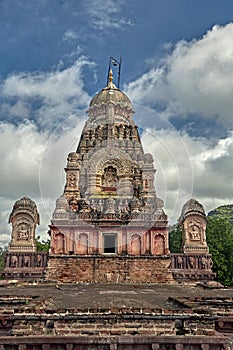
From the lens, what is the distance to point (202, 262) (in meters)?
23.3

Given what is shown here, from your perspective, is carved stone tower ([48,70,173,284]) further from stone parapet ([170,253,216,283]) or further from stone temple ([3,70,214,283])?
stone parapet ([170,253,216,283])

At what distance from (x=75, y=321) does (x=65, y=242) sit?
568 inches

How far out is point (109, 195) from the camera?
25031 millimetres

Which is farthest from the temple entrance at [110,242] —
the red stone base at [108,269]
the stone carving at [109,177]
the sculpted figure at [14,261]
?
the sculpted figure at [14,261]

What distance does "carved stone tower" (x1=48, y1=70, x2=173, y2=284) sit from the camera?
74.3 ft

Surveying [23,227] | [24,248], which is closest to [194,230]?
[24,248]

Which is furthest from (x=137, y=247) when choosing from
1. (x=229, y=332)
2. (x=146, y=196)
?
(x=229, y=332)

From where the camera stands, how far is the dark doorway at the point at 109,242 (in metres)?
22.7

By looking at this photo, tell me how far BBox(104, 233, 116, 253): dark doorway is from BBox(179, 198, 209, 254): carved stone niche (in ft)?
15.9

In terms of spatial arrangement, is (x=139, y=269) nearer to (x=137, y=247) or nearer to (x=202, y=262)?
(x=137, y=247)

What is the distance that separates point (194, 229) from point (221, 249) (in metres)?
9.59

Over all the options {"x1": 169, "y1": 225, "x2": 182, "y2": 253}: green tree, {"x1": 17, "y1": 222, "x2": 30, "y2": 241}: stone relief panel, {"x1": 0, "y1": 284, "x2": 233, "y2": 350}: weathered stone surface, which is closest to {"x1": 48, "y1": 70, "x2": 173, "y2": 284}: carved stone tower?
{"x1": 17, "y1": 222, "x2": 30, "y2": 241}: stone relief panel

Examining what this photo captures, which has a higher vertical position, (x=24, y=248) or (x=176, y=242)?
(x=176, y=242)

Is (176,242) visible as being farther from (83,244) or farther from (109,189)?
(83,244)
